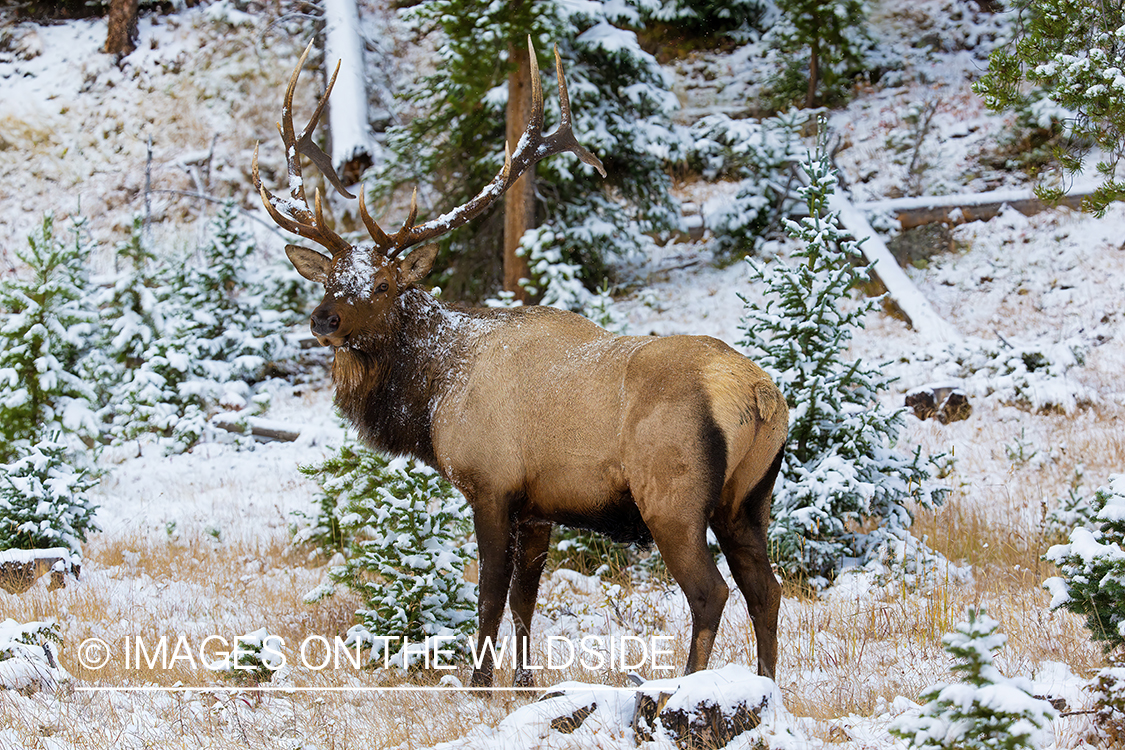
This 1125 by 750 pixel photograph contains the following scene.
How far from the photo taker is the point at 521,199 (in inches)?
492

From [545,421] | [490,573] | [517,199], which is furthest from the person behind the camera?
[517,199]

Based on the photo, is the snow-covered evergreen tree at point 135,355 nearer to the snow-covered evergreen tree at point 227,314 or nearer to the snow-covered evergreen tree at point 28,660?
the snow-covered evergreen tree at point 227,314

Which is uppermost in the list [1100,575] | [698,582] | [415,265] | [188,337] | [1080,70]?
[1080,70]

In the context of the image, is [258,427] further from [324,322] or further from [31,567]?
[324,322]

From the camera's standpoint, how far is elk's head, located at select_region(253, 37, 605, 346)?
4.96 m

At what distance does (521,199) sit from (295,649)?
26.8 feet

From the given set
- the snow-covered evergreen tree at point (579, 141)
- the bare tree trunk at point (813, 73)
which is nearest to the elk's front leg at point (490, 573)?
the snow-covered evergreen tree at point (579, 141)

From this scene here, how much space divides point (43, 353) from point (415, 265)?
5.04 m

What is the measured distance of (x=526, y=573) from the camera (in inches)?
191

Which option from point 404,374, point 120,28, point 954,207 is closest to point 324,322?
point 404,374

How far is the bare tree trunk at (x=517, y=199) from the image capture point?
12.1 meters

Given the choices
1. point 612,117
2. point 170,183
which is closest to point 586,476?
point 612,117

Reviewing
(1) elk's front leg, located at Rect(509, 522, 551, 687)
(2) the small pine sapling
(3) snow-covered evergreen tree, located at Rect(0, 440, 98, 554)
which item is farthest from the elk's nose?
(3) snow-covered evergreen tree, located at Rect(0, 440, 98, 554)

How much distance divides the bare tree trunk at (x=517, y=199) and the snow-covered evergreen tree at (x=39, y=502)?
6.40m
